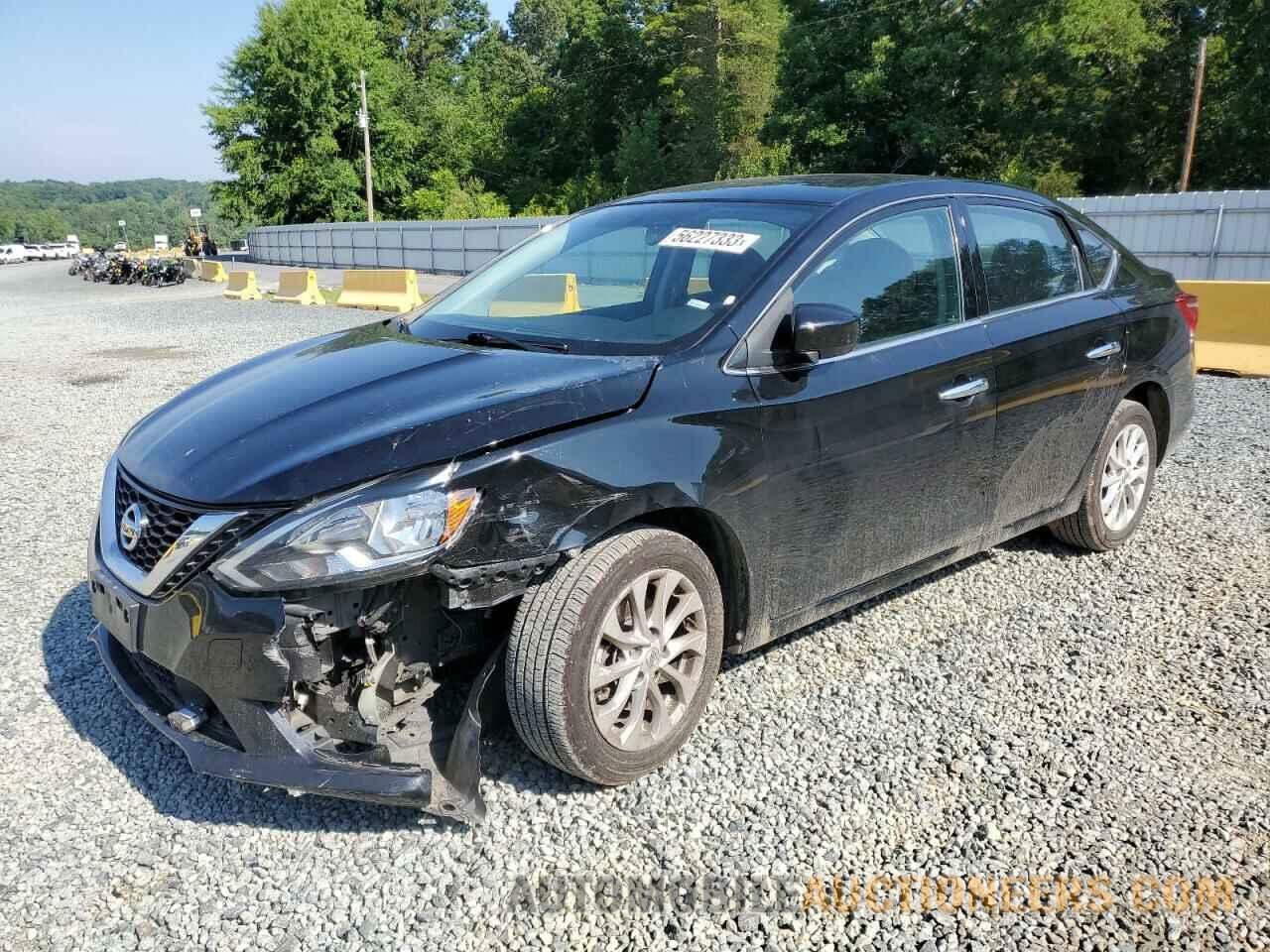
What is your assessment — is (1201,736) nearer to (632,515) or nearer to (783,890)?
(783,890)

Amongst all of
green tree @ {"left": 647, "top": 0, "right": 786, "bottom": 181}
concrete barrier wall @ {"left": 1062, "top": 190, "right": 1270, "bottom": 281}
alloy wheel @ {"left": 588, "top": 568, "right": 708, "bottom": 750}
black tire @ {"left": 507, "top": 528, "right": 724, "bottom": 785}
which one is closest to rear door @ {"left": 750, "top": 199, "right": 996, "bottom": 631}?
alloy wheel @ {"left": 588, "top": 568, "right": 708, "bottom": 750}

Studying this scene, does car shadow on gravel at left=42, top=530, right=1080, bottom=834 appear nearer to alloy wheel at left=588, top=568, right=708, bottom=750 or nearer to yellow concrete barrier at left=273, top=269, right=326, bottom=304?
alloy wheel at left=588, top=568, right=708, bottom=750

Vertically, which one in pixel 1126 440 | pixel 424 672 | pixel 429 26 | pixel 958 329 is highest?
pixel 429 26

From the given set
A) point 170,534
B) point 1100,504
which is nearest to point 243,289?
point 1100,504

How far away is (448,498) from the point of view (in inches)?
100

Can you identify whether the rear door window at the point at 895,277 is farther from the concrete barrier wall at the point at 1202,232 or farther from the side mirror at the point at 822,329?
the concrete barrier wall at the point at 1202,232

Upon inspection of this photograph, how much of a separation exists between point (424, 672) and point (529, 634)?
13.1 inches

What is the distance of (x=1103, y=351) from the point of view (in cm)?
437

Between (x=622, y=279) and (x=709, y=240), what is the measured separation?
15.1 inches

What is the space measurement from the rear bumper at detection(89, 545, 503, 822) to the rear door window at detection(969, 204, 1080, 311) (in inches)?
100

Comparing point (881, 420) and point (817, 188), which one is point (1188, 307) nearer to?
point (817, 188)

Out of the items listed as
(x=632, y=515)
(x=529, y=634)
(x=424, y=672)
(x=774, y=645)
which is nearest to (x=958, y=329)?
(x=774, y=645)

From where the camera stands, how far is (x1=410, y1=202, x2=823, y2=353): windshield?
3.30 m

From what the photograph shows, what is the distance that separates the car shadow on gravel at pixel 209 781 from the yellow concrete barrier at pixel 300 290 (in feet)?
62.3
